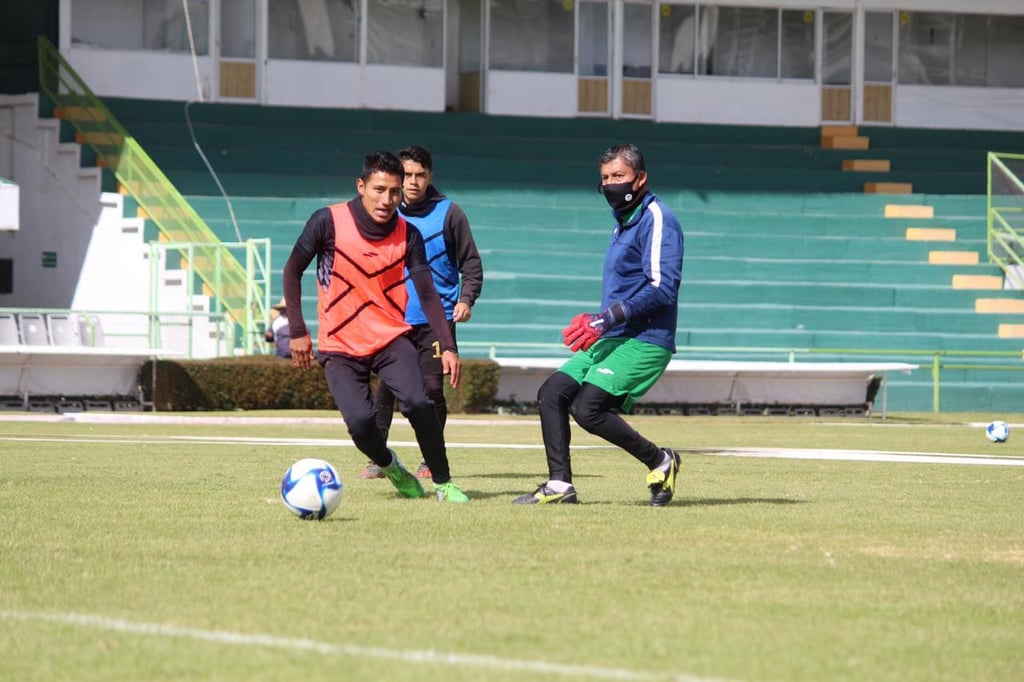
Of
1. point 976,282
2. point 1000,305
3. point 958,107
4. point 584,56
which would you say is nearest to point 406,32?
point 584,56

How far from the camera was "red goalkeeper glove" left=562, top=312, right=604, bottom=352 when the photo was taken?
32.0 ft

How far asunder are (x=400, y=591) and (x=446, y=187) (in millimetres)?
29568

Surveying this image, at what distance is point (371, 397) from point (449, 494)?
0.80 metres

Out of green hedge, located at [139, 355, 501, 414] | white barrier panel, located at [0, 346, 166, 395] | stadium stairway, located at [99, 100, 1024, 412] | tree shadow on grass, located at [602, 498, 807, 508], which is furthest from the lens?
stadium stairway, located at [99, 100, 1024, 412]

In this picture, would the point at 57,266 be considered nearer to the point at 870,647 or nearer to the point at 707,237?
the point at 707,237

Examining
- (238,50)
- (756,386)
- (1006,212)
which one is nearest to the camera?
(756,386)

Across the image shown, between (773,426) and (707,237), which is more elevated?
(707,237)

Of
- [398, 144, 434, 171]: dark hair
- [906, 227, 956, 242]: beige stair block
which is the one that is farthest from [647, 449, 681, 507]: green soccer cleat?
[906, 227, 956, 242]: beige stair block

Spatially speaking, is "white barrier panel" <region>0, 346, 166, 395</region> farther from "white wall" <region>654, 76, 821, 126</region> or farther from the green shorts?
"white wall" <region>654, 76, 821, 126</region>

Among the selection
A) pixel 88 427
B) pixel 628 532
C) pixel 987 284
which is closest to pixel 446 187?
pixel 987 284

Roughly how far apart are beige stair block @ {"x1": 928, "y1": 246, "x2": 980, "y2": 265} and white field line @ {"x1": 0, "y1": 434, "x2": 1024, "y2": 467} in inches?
722

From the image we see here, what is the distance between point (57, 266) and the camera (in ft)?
114

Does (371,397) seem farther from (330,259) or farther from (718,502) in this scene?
(718,502)

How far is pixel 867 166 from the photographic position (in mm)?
39781
